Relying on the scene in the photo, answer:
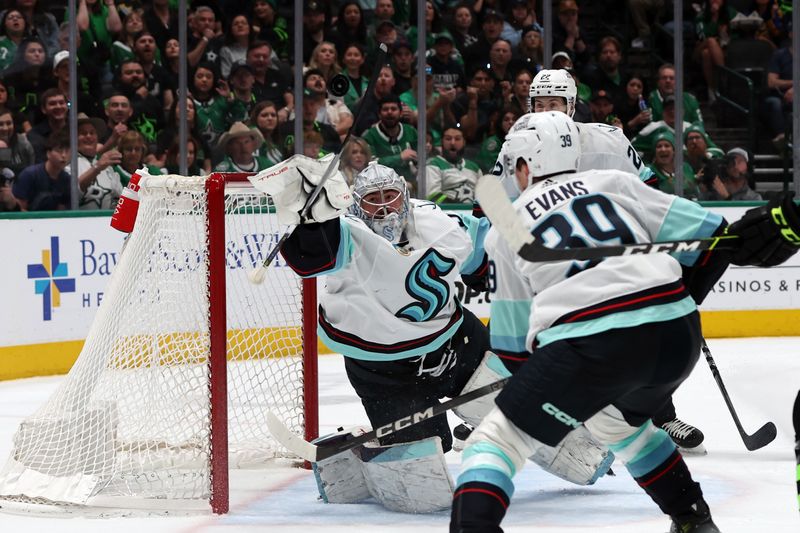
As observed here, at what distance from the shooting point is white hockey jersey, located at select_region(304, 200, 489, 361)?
327cm

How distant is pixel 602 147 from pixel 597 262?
55.9 inches

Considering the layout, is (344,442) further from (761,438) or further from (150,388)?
(761,438)

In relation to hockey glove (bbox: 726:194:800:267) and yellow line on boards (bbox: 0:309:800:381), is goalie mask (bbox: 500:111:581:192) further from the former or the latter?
Answer: yellow line on boards (bbox: 0:309:800:381)

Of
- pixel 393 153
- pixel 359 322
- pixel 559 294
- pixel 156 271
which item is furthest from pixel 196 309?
pixel 393 153

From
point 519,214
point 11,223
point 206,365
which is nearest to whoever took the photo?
point 519,214

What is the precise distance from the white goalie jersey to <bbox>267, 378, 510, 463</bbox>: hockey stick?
34cm

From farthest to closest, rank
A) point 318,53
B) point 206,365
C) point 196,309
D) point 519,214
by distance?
1. point 318,53
2. point 196,309
3. point 206,365
4. point 519,214

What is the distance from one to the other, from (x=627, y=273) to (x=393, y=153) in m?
4.60

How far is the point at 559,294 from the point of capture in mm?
2432

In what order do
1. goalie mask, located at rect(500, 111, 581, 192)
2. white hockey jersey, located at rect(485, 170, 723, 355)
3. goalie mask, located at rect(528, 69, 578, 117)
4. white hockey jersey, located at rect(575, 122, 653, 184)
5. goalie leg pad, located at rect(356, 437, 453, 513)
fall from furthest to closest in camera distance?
goalie mask, located at rect(528, 69, 578, 117)
white hockey jersey, located at rect(575, 122, 653, 184)
goalie leg pad, located at rect(356, 437, 453, 513)
goalie mask, located at rect(500, 111, 581, 192)
white hockey jersey, located at rect(485, 170, 723, 355)

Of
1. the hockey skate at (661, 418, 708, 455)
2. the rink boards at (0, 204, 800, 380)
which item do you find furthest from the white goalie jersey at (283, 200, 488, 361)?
the rink boards at (0, 204, 800, 380)

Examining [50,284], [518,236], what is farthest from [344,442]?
[50,284]

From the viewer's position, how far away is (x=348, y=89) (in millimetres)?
6867

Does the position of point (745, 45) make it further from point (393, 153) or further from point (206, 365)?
point (206, 365)
